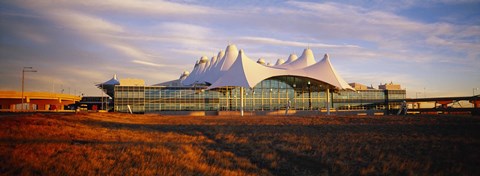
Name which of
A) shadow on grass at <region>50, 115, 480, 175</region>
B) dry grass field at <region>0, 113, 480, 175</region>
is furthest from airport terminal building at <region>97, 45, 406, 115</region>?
dry grass field at <region>0, 113, 480, 175</region>

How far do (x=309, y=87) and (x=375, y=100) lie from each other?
1672cm

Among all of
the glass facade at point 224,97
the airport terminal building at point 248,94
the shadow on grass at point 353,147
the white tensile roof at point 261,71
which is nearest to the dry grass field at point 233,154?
the shadow on grass at point 353,147

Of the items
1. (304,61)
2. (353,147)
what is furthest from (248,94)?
(353,147)

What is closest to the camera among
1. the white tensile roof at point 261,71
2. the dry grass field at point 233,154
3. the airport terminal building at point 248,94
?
the dry grass field at point 233,154

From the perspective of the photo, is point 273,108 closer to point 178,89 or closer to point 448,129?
point 178,89

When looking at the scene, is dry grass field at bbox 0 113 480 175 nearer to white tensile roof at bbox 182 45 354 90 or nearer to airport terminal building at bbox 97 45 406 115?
white tensile roof at bbox 182 45 354 90

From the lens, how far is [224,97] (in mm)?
60844

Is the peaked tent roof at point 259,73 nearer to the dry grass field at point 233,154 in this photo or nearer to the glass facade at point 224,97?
the glass facade at point 224,97

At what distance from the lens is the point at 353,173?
481 inches

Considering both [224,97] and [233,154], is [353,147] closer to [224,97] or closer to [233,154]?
[233,154]

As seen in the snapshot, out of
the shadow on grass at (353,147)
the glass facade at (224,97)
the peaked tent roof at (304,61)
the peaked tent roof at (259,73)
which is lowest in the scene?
the shadow on grass at (353,147)

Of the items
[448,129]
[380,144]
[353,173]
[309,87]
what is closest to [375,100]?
[309,87]

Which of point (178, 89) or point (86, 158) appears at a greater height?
point (178, 89)

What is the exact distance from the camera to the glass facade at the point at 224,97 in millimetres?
59344
